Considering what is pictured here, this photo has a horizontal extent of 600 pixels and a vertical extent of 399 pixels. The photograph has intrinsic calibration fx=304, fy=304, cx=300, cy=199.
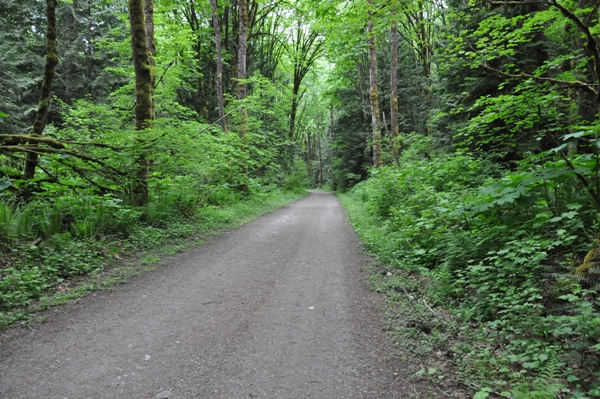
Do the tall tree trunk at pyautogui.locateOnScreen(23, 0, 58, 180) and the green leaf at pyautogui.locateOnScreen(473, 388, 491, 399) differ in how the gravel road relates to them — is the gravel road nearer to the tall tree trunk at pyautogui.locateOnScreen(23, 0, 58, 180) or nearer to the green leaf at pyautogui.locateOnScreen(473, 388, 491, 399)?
the green leaf at pyautogui.locateOnScreen(473, 388, 491, 399)

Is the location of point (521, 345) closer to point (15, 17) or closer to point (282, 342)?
point (282, 342)

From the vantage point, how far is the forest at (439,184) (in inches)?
120

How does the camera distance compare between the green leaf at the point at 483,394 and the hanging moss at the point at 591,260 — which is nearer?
the green leaf at the point at 483,394

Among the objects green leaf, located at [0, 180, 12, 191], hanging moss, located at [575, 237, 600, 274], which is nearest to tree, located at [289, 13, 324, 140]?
green leaf, located at [0, 180, 12, 191]

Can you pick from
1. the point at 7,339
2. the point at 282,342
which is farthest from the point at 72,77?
the point at 282,342

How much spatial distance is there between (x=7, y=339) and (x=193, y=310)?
1872 mm

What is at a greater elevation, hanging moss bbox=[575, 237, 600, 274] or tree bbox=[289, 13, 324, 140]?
tree bbox=[289, 13, 324, 140]

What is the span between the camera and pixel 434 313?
150 inches

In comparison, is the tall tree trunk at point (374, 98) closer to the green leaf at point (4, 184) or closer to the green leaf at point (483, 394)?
the green leaf at point (4, 184)

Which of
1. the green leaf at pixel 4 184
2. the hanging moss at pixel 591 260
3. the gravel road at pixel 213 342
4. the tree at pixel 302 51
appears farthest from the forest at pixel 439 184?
the tree at pixel 302 51

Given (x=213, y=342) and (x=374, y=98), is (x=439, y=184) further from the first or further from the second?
(x=374, y=98)

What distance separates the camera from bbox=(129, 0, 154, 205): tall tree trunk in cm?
797

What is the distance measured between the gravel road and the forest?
59 cm

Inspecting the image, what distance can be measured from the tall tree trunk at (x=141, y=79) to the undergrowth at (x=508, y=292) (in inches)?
251
